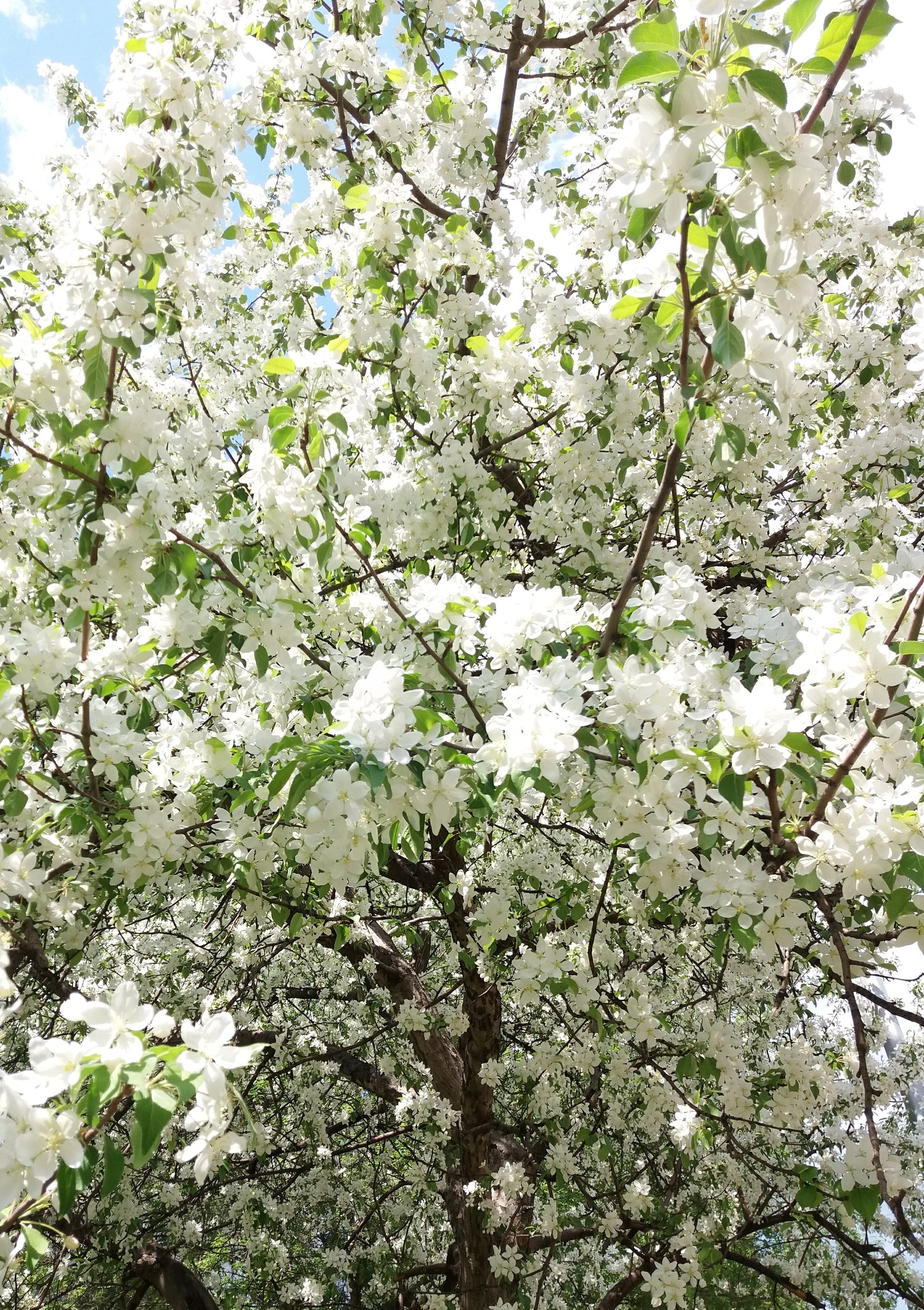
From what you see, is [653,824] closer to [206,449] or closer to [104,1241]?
[206,449]

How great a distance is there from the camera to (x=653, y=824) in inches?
80.7

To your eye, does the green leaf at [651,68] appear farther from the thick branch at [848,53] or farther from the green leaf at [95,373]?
the green leaf at [95,373]

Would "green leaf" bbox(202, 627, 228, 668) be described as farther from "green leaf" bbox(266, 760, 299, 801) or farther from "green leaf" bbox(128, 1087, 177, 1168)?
"green leaf" bbox(128, 1087, 177, 1168)

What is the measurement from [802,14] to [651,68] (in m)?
0.22

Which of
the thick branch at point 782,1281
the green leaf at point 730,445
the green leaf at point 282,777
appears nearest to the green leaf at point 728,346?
the green leaf at point 730,445

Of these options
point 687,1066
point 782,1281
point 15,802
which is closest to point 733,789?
point 15,802

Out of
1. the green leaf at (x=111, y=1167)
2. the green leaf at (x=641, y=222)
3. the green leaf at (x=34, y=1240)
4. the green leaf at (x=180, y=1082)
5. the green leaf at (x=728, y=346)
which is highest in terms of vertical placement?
the green leaf at (x=641, y=222)

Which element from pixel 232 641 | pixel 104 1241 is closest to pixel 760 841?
pixel 232 641

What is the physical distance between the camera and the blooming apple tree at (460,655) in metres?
1.67

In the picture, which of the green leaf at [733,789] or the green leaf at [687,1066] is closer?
the green leaf at [733,789]

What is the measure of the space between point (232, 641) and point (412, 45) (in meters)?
3.09

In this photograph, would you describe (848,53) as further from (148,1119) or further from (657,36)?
(148,1119)

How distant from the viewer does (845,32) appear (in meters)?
1.26

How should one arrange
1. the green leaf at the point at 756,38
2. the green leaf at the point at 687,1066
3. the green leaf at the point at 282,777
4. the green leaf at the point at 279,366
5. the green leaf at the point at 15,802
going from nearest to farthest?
the green leaf at the point at 756,38, the green leaf at the point at 282,777, the green leaf at the point at 279,366, the green leaf at the point at 15,802, the green leaf at the point at 687,1066
